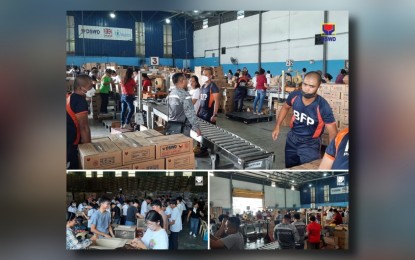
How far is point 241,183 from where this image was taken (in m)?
3.08

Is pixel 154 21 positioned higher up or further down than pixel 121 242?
higher up

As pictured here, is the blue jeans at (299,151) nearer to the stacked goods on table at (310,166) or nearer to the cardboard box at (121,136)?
the stacked goods on table at (310,166)

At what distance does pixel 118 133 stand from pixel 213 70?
3.36ft

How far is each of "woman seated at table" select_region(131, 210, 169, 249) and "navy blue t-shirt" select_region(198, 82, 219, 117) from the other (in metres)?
0.95

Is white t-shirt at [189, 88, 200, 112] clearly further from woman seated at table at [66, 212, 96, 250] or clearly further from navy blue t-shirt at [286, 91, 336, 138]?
woman seated at table at [66, 212, 96, 250]

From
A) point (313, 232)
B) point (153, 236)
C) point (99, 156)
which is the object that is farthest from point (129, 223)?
point (313, 232)

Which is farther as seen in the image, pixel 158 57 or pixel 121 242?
pixel 158 57

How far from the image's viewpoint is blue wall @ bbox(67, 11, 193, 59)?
10.3 feet

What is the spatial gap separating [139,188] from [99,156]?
418 mm
